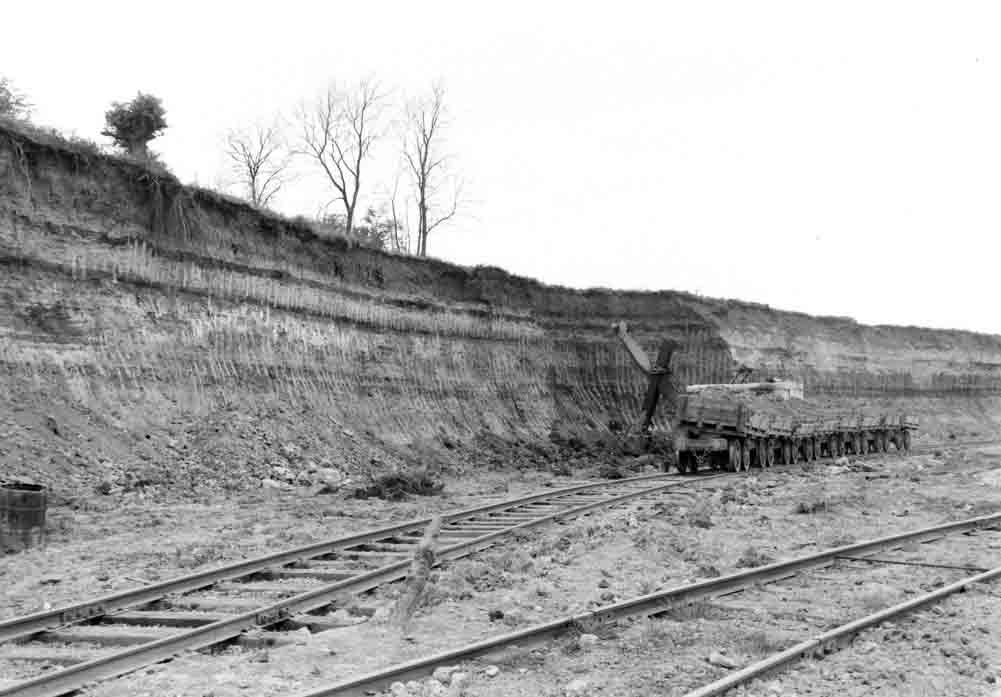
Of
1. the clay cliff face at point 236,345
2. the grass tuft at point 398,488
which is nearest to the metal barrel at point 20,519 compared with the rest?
the clay cliff face at point 236,345

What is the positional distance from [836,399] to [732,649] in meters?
46.5

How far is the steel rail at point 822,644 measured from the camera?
20.2 ft

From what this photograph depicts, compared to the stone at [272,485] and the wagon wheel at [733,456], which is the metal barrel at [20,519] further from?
the wagon wheel at [733,456]

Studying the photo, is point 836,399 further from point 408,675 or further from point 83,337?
point 408,675

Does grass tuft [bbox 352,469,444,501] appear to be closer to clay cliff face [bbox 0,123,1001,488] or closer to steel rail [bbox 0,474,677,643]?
clay cliff face [bbox 0,123,1001,488]

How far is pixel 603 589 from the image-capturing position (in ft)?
32.1

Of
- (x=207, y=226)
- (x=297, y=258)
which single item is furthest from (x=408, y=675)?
(x=297, y=258)

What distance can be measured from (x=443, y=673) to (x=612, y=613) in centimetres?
207

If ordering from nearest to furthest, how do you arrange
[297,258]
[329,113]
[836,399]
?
[297,258] < [329,113] < [836,399]

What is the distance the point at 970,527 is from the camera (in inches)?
553

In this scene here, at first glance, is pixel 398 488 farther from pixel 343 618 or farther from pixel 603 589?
pixel 343 618

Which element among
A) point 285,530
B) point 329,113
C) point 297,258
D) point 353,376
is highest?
point 329,113

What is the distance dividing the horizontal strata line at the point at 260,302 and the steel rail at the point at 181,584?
10.4 meters

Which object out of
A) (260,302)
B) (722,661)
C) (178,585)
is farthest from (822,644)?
(260,302)
